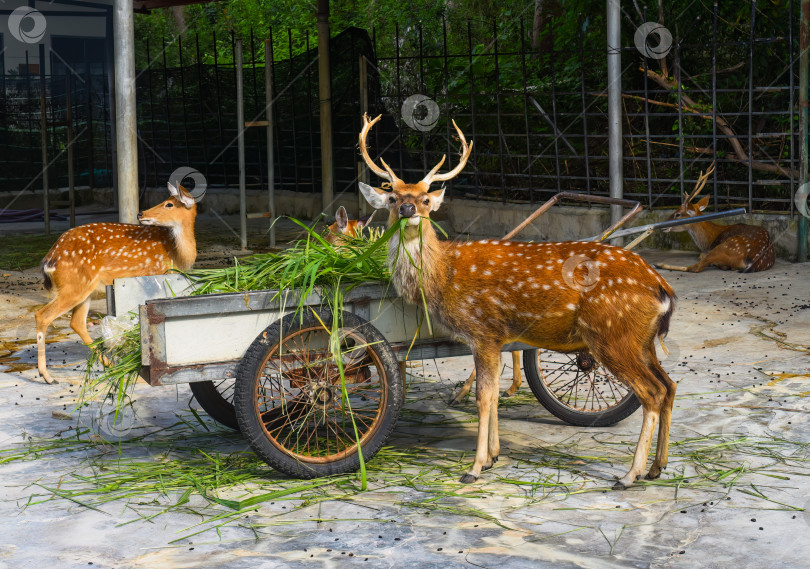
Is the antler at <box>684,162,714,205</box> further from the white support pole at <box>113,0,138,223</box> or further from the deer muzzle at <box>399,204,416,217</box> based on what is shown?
the deer muzzle at <box>399,204,416,217</box>

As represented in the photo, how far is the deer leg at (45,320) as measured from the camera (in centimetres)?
766

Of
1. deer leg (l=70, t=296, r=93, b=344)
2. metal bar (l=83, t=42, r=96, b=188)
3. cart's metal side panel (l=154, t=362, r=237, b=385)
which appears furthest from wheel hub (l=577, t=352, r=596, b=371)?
metal bar (l=83, t=42, r=96, b=188)

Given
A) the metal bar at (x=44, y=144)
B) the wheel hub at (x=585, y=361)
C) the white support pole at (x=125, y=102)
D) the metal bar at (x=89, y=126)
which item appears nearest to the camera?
the wheel hub at (x=585, y=361)

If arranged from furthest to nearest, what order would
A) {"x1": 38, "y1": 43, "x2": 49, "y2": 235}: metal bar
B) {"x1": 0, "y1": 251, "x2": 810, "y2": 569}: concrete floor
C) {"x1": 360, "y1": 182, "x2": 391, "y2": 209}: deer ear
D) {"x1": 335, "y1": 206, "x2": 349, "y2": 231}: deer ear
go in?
{"x1": 38, "y1": 43, "x2": 49, "y2": 235}: metal bar, {"x1": 335, "y1": 206, "x2": 349, "y2": 231}: deer ear, {"x1": 360, "y1": 182, "x2": 391, "y2": 209}: deer ear, {"x1": 0, "y1": 251, "x2": 810, "y2": 569}: concrete floor

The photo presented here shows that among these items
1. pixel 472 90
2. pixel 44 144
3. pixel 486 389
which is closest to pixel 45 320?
pixel 486 389

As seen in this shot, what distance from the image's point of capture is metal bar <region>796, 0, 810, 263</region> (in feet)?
36.6

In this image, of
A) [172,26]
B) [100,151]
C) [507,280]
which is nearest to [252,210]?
[100,151]

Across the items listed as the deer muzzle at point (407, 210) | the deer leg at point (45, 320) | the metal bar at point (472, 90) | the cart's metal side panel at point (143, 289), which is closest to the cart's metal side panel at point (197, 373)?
the cart's metal side panel at point (143, 289)

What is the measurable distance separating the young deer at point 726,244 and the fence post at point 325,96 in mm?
4445

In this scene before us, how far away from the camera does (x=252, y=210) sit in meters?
16.8

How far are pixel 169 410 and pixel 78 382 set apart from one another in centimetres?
103

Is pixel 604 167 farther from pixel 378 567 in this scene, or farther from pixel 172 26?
pixel 172 26

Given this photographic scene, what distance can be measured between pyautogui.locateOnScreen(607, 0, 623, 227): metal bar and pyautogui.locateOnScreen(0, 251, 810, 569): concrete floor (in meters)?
4.72

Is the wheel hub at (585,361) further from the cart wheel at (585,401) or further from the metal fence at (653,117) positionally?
the metal fence at (653,117)
